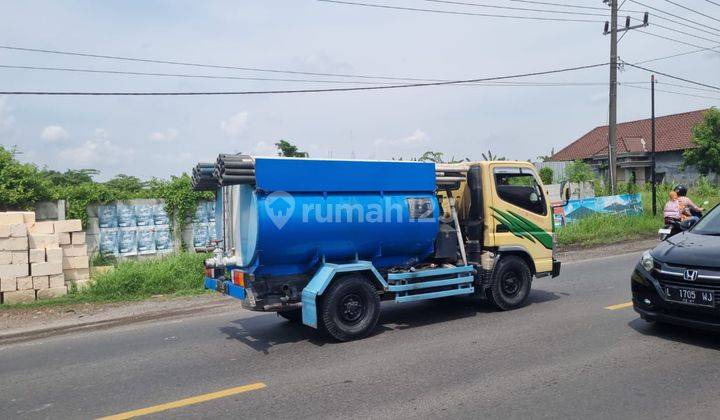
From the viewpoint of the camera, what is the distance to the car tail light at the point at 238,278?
23.2ft

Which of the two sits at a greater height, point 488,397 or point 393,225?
point 393,225

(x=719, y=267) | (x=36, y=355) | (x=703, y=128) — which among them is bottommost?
(x=36, y=355)

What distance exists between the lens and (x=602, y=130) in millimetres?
49938

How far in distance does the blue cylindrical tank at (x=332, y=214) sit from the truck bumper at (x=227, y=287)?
0.35m

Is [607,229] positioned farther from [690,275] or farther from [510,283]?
[690,275]

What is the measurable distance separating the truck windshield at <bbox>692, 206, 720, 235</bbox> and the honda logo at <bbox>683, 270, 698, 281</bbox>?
1110mm

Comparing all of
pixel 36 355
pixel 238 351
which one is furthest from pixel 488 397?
pixel 36 355

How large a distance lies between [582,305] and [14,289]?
1009 centimetres

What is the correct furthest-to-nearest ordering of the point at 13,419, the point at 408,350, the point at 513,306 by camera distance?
the point at 513,306
the point at 408,350
the point at 13,419

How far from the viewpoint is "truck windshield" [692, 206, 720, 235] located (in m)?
6.88

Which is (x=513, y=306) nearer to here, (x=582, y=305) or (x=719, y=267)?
(x=582, y=305)

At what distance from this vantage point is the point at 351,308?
7359mm

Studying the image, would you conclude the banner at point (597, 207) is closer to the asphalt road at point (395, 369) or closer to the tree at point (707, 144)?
the asphalt road at point (395, 369)

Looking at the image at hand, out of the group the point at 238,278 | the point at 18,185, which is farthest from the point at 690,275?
the point at 18,185
